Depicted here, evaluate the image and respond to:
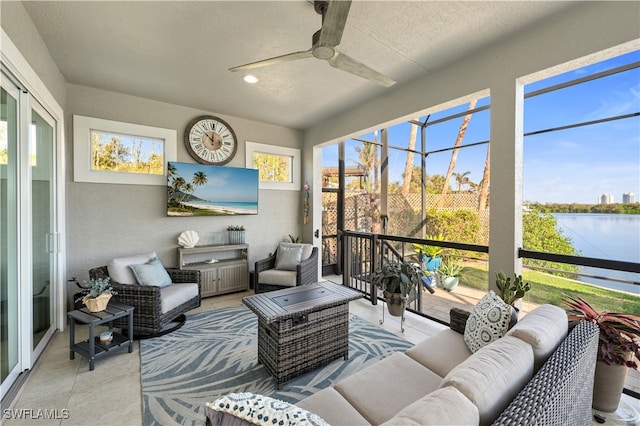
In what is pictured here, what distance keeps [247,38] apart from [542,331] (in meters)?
2.94

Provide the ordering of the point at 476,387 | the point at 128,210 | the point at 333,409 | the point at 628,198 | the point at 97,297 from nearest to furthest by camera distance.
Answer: the point at 476,387 → the point at 333,409 → the point at 97,297 → the point at 628,198 → the point at 128,210

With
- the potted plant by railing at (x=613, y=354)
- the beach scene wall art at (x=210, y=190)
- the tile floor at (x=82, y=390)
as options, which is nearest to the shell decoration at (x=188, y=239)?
the beach scene wall art at (x=210, y=190)

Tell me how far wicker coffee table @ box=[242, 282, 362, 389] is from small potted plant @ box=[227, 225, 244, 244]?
7.11ft

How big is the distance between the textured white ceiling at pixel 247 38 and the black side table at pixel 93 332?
248 centimetres

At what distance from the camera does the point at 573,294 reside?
3.49 metres

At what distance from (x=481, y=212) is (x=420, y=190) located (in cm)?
135

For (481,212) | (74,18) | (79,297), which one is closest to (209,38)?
(74,18)

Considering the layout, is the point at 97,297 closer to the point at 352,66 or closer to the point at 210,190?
the point at 210,190

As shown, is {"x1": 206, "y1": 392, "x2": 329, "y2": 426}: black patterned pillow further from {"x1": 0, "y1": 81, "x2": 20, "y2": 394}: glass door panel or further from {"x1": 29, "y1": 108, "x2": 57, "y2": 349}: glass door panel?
{"x1": 29, "y1": 108, "x2": 57, "y2": 349}: glass door panel

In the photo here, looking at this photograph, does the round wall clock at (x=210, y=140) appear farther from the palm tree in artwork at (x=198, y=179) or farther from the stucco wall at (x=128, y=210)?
the palm tree in artwork at (x=198, y=179)

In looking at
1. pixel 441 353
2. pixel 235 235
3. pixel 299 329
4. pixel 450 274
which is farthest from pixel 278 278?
pixel 450 274

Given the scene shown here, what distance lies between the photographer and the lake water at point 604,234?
10.6ft

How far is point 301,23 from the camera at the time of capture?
2148 millimetres

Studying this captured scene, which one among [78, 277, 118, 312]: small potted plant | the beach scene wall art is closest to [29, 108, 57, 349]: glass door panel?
[78, 277, 118, 312]: small potted plant
